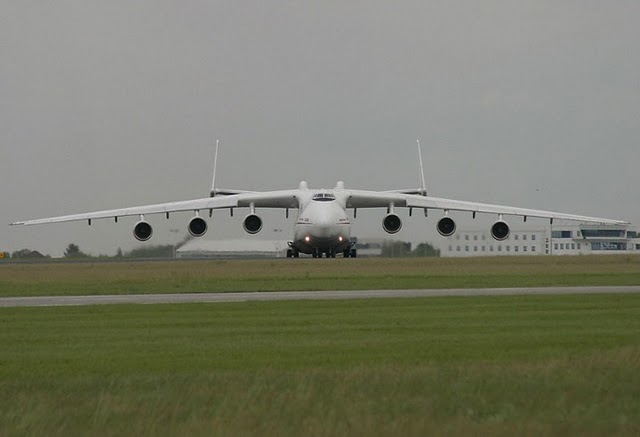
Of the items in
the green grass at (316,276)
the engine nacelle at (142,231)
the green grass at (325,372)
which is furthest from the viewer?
the engine nacelle at (142,231)

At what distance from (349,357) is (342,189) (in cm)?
4070

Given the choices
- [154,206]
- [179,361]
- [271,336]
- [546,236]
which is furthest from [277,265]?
[179,361]

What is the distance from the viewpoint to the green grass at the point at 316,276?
30844 millimetres

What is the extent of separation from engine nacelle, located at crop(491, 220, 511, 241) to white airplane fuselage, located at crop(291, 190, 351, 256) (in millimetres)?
6206

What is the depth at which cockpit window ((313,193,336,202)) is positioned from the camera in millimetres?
50625

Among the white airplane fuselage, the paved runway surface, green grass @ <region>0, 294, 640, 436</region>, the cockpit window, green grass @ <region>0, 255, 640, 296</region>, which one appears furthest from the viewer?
the cockpit window

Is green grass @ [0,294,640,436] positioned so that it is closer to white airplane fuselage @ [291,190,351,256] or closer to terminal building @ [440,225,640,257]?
white airplane fuselage @ [291,190,351,256]

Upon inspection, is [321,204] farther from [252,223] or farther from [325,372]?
[325,372]

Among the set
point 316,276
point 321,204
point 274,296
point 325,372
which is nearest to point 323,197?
point 321,204

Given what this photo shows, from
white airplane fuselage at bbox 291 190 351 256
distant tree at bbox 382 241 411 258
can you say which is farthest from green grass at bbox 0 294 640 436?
distant tree at bbox 382 241 411 258

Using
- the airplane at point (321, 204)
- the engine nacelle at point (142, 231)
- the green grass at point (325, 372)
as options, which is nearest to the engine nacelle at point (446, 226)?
the airplane at point (321, 204)

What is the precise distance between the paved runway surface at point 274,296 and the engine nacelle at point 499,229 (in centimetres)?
2391

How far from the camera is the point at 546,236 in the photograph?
6381cm

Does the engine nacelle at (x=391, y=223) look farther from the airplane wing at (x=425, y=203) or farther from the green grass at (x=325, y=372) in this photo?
the green grass at (x=325, y=372)
